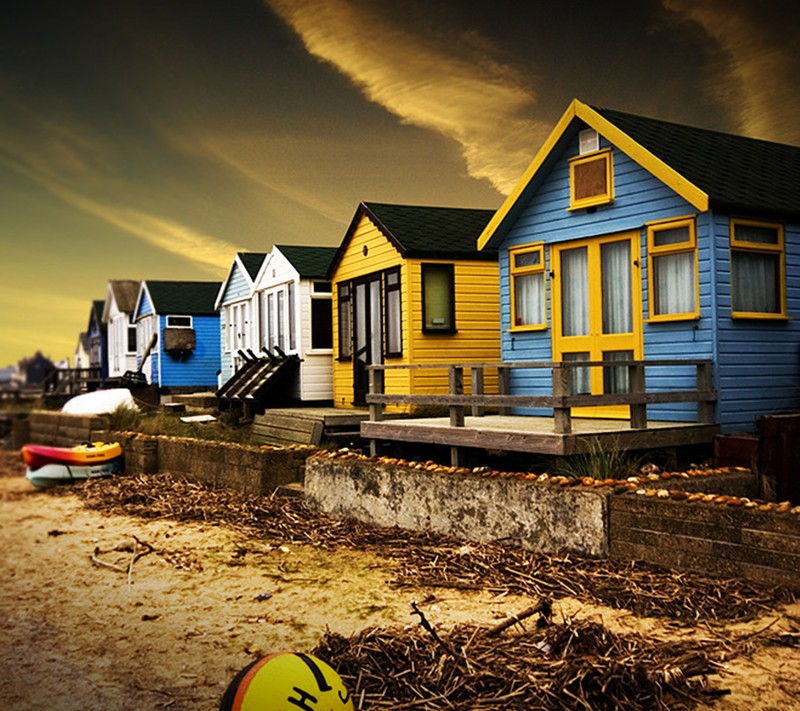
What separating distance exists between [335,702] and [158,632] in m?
3.25

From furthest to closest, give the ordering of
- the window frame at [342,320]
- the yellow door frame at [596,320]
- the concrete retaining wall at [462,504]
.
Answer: the window frame at [342,320] < the yellow door frame at [596,320] < the concrete retaining wall at [462,504]

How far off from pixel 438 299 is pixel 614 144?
201 inches

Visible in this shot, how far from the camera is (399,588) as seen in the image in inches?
309

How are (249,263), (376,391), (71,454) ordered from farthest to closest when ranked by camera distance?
(249,263) < (71,454) < (376,391)

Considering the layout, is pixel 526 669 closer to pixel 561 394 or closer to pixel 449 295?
pixel 561 394

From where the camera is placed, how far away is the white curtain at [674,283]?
11.1 meters

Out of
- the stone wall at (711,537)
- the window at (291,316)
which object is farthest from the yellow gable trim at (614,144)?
the window at (291,316)

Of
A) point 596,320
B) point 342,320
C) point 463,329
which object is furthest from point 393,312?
point 596,320

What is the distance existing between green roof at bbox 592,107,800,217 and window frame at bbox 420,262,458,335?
4.54 m

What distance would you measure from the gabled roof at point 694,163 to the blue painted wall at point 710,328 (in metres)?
0.28

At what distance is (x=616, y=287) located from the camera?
12.1m

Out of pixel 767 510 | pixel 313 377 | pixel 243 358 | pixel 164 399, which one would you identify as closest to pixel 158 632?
pixel 767 510

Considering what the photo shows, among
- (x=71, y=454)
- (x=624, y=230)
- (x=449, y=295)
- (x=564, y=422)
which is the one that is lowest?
(x=71, y=454)

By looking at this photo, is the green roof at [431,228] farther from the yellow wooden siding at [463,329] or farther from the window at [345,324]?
the window at [345,324]
